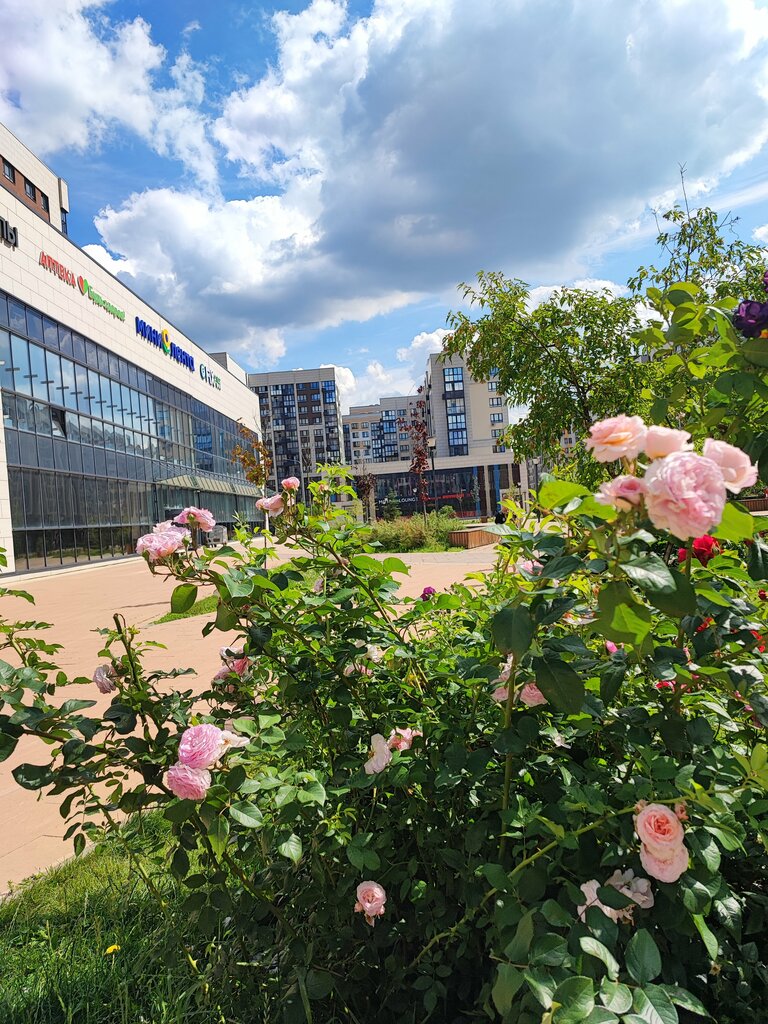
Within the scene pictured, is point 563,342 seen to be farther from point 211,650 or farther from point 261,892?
point 211,650

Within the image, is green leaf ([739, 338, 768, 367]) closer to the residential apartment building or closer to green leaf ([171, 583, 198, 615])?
green leaf ([171, 583, 198, 615])

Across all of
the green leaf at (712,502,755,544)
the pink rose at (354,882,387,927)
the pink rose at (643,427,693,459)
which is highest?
the pink rose at (643,427,693,459)

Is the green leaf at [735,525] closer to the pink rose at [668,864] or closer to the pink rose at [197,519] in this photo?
the pink rose at [668,864]

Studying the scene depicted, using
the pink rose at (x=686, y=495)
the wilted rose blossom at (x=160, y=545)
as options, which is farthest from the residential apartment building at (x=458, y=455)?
the pink rose at (x=686, y=495)

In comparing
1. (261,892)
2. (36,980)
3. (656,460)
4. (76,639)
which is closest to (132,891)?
(36,980)

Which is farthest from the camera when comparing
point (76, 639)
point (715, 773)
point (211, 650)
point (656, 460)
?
point (76, 639)

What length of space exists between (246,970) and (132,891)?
1004mm

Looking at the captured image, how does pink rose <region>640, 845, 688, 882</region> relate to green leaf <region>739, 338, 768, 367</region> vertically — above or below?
below

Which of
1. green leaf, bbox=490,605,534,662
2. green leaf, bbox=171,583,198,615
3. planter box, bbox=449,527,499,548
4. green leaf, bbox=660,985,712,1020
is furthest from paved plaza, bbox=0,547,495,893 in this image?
planter box, bbox=449,527,499,548

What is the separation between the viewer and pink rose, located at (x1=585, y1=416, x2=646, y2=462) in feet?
2.88

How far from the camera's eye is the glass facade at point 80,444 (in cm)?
1948

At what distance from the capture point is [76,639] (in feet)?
28.2

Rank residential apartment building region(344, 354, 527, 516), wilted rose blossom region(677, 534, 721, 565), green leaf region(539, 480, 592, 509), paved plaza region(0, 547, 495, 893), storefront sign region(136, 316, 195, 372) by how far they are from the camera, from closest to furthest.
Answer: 1. green leaf region(539, 480, 592, 509)
2. wilted rose blossom region(677, 534, 721, 565)
3. paved plaza region(0, 547, 495, 893)
4. storefront sign region(136, 316, 195, 372)
5. residential apartment building region(344, 354, 527, 516)

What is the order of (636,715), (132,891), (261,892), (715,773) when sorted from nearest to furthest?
(715,773) → (636,715) → (261,892) → (132,891)
